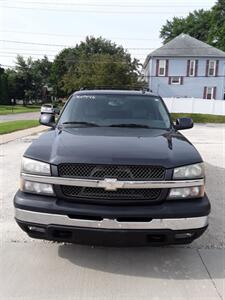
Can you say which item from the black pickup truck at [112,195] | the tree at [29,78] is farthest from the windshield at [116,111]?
the tree at [29,78]

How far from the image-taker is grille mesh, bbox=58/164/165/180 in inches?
138

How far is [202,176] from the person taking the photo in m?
3.69

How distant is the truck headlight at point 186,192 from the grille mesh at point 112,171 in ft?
0.61

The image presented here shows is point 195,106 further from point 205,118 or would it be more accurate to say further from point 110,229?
point 110,229

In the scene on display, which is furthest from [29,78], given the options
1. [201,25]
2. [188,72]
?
[188,72]

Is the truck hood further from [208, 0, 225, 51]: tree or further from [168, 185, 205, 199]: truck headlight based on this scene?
[208, 0, 225, 51]: tree

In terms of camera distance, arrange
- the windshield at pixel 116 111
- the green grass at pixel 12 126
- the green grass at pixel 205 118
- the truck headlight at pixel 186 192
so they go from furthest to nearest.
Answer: the green grass at pixel 205 118 → the green grass at pixel 12 126 → the windshield at pixel 116 111 → the truck headlight at pixel 186 192

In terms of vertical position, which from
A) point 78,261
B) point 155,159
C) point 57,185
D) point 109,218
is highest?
point 155,159

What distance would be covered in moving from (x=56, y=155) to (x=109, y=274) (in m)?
1.22

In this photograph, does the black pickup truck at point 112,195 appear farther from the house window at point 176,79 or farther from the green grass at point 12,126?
the house window at point 176,79

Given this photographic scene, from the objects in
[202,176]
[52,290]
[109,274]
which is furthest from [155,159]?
[52,290]

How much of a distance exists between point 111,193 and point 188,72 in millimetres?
40695

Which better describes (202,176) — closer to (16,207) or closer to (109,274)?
(109,274)

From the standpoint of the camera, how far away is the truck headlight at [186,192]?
356cm
